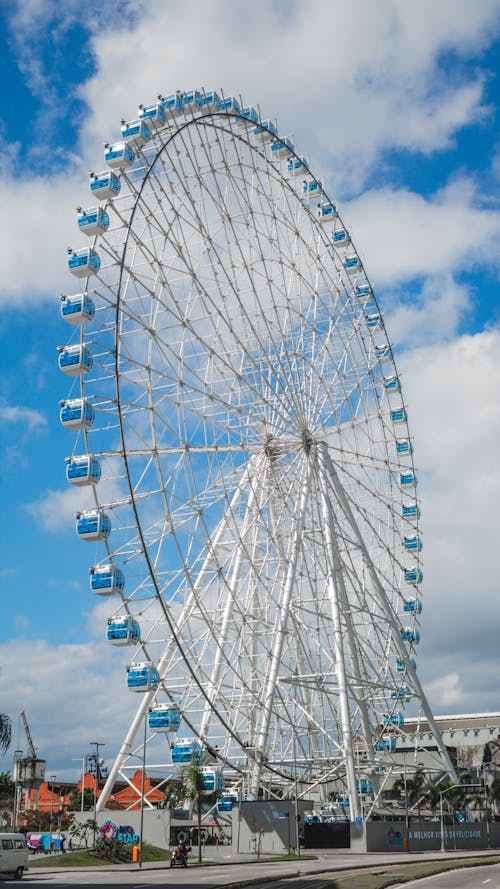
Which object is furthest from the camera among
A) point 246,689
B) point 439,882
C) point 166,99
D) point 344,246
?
point 344,246

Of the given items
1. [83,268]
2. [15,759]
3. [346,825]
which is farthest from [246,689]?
[15,759]

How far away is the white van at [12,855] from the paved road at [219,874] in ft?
1.47

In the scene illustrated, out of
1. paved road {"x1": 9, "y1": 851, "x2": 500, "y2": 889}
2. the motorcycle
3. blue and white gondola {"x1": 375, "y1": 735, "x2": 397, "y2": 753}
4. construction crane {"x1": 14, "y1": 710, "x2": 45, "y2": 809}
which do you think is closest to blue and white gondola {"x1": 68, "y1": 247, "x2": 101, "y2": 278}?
paved road {"x1": 9, "y1": 851, "x2": 500, "y2": 889}

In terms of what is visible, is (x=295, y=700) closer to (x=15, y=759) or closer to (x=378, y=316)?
(x=378, y=316)

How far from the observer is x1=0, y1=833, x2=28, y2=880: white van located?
1172 inches

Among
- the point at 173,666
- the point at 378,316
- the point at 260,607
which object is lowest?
the point at 173,666

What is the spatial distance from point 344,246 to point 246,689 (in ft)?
88.5

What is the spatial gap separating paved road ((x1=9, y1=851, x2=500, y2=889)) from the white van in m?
0.45

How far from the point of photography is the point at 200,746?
141 feet

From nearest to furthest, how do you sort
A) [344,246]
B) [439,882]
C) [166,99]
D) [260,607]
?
[439,882] → [166,99] → [260,607] → [344,246]

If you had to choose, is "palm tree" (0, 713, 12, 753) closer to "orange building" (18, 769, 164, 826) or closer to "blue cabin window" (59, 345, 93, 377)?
"blue cabin window" (59, 345, 93, 377)

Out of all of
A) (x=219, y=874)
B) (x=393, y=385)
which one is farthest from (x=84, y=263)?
(x=393, y=385)

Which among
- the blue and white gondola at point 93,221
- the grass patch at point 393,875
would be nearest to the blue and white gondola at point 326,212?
the blue and white gondola at point 93,221

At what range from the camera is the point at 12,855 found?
30125 mm
